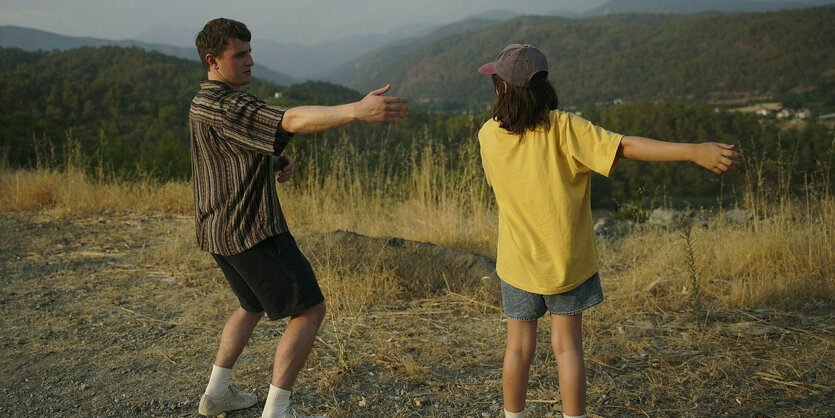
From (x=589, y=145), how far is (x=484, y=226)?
13.0 ft

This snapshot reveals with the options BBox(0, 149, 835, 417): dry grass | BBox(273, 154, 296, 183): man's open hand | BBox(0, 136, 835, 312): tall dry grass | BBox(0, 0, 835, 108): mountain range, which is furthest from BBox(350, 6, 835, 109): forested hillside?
BBox(273, 154, 296, 183): man's open hand

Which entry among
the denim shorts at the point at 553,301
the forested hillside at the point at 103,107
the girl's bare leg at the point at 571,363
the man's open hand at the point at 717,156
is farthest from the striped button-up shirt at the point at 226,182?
the forested hillside at the point at 103,107

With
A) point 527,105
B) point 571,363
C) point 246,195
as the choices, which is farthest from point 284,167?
point 571,363

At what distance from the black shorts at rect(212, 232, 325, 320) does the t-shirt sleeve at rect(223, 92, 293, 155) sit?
405 mm

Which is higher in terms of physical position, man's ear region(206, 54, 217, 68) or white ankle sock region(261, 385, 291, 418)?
man's ear region(206, 54, 217, 68)

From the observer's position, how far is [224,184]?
2061mm

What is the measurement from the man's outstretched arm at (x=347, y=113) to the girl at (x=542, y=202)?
37cm

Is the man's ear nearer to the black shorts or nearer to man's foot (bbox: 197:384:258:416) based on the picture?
the black shorts

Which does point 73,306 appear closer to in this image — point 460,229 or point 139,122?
point 460,229

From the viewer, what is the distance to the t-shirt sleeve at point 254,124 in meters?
1.86

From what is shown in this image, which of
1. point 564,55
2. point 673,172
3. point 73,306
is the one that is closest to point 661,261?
point 73,306

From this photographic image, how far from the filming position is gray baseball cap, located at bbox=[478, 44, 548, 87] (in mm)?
1806

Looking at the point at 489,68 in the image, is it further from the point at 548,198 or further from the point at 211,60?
the point at 211,60

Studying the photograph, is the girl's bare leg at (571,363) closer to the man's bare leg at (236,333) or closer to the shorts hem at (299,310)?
the shorts hem at (299,310)
